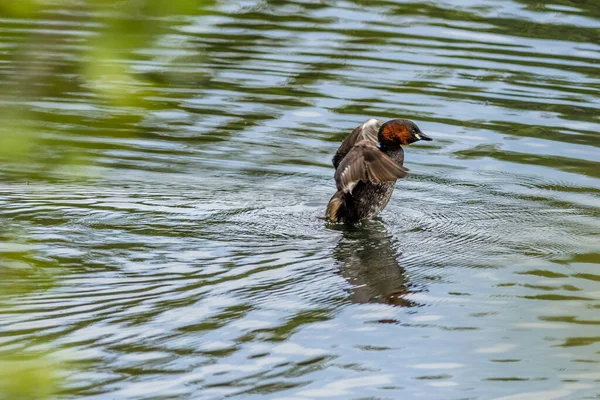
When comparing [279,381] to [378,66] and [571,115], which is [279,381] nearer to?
[571,115]

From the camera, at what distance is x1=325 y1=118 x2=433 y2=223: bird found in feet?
26.5

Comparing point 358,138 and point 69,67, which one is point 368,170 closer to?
point 358,138

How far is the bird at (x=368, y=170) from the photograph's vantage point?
8062mm

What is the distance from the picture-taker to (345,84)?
12.2m

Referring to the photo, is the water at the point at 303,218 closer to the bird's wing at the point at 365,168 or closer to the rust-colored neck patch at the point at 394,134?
the bird's wing at the point at 365,168

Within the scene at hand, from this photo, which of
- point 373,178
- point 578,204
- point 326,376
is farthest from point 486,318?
point 578,204

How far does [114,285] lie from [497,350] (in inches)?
95.4

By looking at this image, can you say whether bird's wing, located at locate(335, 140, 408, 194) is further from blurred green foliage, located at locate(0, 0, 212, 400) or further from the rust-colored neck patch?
blurred green foliage, located at locate(0, 0, 212, 400)

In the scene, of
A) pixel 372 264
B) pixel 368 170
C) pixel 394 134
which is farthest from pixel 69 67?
pixel 394 134

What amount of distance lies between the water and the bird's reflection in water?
0.08 feet

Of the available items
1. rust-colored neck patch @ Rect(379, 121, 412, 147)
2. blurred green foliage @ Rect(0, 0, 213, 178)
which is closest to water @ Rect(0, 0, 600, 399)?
blurred green foliage @ Rect(0, 0, 213, 178)

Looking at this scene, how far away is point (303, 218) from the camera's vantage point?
843cm

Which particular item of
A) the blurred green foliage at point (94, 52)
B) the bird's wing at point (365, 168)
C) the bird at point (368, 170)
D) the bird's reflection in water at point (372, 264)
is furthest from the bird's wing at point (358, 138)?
the blurred green foliage at point (94, 52)

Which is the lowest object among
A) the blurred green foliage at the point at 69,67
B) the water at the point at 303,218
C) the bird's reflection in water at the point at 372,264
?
the bird's reflection in water at the point at 372,264
